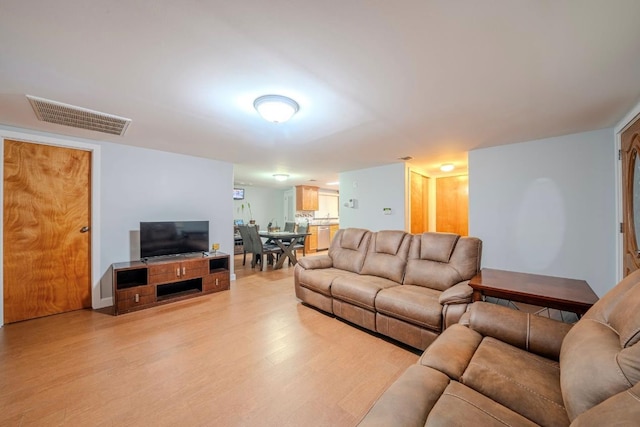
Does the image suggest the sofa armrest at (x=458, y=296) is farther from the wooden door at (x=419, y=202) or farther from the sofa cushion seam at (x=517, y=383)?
the wooden door at (x=419, y=202)

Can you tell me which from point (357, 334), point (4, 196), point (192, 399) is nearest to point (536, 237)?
point (357, 334)

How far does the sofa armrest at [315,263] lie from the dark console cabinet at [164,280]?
1.43 meters

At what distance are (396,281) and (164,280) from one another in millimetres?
3147

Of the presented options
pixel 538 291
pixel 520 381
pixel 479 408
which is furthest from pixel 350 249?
pixel 479 408

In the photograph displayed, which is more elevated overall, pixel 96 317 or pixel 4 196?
pixel 4 196

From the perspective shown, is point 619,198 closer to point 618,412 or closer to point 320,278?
point 618,412

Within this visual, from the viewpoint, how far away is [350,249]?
143 inches

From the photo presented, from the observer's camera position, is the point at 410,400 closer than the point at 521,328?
Yes

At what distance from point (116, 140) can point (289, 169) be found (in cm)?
296

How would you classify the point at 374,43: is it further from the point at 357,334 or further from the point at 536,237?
the point at 536,237

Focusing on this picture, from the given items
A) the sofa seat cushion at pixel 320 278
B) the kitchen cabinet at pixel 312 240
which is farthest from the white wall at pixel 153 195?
the kitchen cabinet at pixel 312 240

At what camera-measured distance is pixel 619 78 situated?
1.80 metres

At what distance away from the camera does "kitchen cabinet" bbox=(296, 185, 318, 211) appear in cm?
Answer: 819

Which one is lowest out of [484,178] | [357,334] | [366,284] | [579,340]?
[357,334]
